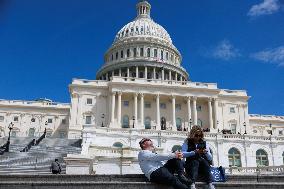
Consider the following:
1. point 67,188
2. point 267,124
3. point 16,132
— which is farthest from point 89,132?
point 267,124

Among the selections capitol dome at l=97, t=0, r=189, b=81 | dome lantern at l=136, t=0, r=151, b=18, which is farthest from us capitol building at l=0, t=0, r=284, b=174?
dome lantern at l=136, t=0, r=151, b=18

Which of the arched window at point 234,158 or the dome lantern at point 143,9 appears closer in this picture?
the arched window at point 234,158

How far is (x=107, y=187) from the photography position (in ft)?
43.4

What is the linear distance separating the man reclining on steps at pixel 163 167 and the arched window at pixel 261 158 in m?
48.8

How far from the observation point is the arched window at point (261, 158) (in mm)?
58438

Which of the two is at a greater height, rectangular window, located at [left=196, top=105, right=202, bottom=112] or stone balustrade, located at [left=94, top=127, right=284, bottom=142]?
rectangular window, located at [left=196, top=105, right=202, bottom=112]

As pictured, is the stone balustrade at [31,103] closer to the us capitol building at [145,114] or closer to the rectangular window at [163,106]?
the us capitol building at [145,114]

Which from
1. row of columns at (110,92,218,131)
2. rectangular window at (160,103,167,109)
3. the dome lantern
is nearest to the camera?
row of columns at (110,92,218,131)

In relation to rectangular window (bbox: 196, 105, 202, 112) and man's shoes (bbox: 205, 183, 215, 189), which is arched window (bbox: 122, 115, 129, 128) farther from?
man's shoes (bbox: 205, 183, 215, 189)

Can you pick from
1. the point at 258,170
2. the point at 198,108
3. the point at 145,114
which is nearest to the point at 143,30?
the point at 198,108

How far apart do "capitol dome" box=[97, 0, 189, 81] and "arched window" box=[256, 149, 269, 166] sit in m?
54.6

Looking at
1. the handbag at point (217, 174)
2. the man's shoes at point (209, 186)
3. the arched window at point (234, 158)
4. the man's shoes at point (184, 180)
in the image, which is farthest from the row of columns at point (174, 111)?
the man's shoes at point (184, 180)

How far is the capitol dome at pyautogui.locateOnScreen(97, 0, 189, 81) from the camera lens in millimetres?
114625

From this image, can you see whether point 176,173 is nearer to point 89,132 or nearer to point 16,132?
point 89,132
